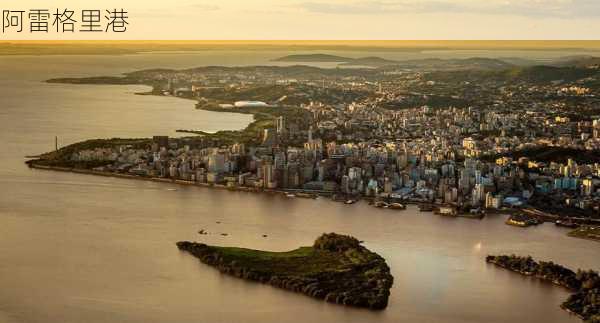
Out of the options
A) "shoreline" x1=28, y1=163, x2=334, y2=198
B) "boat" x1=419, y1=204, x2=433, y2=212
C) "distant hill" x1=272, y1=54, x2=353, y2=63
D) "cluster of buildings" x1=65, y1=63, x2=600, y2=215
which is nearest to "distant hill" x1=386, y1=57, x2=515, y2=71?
"distant hill" x1=272, y1=54, x2=353, y2=63

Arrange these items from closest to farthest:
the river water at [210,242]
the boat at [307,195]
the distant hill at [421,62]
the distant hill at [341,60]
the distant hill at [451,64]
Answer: the river water at [210,242] < the boat at [307,195] < the distant hill at [451,64] < the distant hill at [421,62] < the distant hill at [341,60]

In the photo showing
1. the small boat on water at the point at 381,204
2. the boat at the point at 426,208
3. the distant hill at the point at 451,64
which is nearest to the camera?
the boat at the point at 426,208

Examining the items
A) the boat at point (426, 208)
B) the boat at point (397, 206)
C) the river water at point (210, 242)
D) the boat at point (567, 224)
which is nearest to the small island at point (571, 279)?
the river water at point (210, 242)

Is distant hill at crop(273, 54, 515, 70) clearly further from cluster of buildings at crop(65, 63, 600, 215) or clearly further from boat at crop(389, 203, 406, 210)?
boat at crop(389, 203, 406, 210)

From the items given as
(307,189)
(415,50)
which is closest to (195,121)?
(307,189)

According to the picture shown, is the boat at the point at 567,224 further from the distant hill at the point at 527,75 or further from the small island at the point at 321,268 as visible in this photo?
the distant hill at the point at 527,75

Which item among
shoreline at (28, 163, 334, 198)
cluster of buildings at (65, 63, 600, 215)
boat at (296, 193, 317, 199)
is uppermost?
cluster of buildings at (65, 63, 600, 215)
